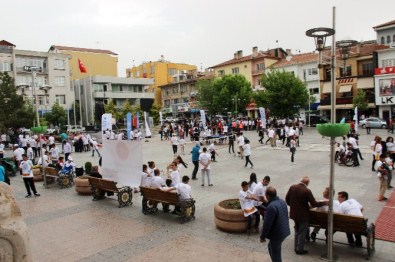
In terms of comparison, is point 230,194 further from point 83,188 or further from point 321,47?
point 321,47

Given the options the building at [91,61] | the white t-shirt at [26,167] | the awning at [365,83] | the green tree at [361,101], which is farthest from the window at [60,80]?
the white t-shirt at [26,167]

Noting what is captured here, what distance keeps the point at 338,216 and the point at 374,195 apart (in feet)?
17.9

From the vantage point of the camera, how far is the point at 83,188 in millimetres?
14461

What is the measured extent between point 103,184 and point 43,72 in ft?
177

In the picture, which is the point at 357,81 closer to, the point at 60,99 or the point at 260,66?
the point at 260,66

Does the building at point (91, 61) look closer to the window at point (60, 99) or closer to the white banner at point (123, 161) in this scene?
the window at point (60, 99)

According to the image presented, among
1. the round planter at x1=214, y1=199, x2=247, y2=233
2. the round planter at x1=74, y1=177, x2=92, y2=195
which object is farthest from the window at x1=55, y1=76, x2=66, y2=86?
the round planter at x1=214, y1=199, x2=247, y2=233

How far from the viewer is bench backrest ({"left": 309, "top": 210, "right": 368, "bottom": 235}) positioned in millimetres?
7590

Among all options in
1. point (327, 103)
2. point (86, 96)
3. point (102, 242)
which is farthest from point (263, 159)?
point (86, 96)

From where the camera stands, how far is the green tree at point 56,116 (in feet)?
187

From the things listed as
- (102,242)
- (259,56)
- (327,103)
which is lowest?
(102,242)

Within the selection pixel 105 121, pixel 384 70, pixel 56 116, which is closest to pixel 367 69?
pixel 384 70

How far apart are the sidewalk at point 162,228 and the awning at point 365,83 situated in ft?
105

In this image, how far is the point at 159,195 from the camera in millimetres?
10867
